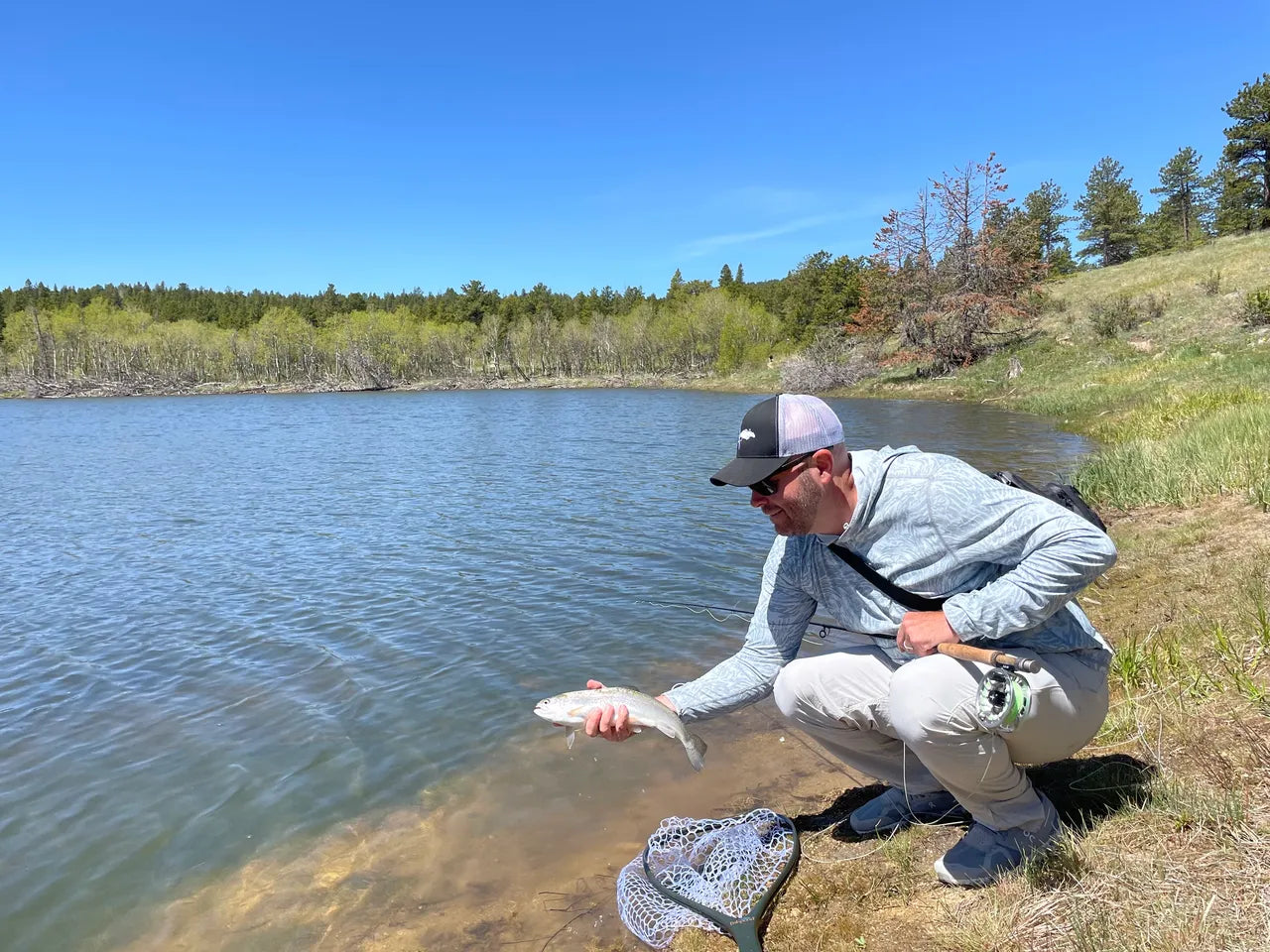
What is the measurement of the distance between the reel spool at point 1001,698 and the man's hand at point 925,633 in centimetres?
19

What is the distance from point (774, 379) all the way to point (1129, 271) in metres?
26.2

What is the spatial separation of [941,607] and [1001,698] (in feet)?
1.30

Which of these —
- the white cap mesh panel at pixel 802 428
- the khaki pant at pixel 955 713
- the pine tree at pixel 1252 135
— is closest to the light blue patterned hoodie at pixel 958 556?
the khaki pant at pixel 955 713

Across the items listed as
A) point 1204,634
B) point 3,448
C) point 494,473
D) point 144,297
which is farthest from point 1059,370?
point 144,297

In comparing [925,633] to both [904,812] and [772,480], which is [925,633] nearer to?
[772,480]

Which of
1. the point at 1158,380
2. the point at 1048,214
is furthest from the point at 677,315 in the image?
the point at 1158,380

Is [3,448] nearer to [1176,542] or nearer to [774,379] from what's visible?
[1176,542]

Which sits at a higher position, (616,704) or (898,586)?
(898,586)

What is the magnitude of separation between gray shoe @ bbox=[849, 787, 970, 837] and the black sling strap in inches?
43.6

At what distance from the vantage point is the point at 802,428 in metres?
2.93

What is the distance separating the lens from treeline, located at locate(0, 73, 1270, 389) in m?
44.5

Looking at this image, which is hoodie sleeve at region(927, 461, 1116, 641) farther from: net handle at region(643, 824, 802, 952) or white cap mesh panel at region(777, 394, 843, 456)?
net handle at region(643, 824, 802, 952)

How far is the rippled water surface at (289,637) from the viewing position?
5.25m

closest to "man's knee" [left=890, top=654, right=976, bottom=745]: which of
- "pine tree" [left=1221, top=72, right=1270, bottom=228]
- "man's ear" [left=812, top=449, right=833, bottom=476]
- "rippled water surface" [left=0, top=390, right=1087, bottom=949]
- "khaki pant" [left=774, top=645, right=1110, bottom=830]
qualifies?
"khaki pant" [left=774, top=645, right=1110, bottom=830]
